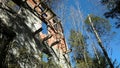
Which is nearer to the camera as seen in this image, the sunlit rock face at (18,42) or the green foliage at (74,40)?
the sunlit rock face at (18,42)

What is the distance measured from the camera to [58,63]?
16781mm

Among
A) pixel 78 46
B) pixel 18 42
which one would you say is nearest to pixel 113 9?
pixel 18 42

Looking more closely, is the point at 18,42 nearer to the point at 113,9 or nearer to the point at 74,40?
the point at 113,9

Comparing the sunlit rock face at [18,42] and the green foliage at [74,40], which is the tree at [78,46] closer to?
the green foliage at [74,40]

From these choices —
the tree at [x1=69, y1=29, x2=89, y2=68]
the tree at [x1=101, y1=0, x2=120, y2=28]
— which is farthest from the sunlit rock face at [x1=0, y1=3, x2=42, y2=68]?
the tree at [x1=69, y1=29, x2=89, y2=68]

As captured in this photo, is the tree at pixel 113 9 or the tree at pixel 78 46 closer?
the tree at pixel 113 9

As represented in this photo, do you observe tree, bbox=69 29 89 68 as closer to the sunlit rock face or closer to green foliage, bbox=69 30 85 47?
green foliage, bbox=69 30 85 47

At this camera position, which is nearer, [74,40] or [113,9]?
[113,9]

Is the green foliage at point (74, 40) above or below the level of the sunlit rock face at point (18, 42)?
above

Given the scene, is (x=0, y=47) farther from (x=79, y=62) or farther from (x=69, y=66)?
(x=79, y=62)

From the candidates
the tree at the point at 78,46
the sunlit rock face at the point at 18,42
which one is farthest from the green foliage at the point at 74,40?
the sunlit rock face at the point at 18,42

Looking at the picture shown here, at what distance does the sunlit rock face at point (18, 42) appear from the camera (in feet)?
35.6

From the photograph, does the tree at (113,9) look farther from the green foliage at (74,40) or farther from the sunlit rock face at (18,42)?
the green foliage at (74,40)

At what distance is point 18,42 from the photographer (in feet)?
41.0
